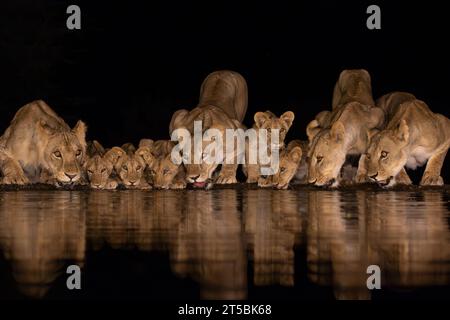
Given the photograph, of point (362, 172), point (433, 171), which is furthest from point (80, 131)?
point (433, 171)

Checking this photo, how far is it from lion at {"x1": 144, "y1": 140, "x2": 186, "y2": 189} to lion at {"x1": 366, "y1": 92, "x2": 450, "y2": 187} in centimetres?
269

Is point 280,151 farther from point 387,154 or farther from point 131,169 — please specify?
point 131,169

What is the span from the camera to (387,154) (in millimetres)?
15062

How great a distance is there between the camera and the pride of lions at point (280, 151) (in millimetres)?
15383

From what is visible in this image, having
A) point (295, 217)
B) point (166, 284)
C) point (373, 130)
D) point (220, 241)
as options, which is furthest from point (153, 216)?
point (373, 130)

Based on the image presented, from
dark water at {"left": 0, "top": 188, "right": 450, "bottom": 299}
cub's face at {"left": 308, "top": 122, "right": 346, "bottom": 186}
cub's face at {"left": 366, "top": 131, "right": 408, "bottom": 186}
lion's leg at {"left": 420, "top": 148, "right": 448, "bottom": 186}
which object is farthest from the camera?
lion's leg at {"left": 420, "top": 148, "right": 448, "bottom": 186}

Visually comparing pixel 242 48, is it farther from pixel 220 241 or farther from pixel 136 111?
pixel 220 241

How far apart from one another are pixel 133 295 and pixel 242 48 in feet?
60.9

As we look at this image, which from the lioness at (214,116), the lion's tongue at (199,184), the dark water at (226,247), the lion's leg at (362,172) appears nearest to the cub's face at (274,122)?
the lioness at (214,116)

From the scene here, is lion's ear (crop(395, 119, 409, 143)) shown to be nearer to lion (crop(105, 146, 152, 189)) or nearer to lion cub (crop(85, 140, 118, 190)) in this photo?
lion (crop(105, 146, 152, 189))

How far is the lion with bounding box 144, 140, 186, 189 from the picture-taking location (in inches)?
637

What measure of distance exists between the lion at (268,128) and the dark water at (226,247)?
3455 millimetres

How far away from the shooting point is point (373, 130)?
618 inches

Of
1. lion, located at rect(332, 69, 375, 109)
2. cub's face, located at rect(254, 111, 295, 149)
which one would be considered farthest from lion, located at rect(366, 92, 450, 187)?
cub's face, located at rect(254, 111, 295, 149)
